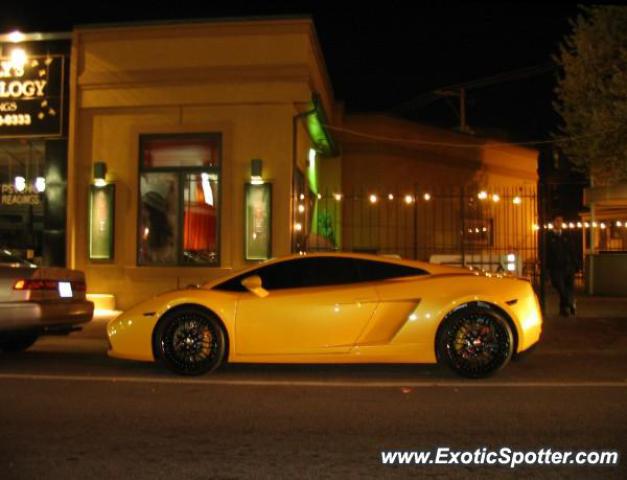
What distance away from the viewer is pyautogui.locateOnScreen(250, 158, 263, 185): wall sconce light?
13.3m

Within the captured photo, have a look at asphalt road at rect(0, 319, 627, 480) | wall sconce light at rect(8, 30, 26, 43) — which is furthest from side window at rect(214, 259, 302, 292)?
wall sconce light at rect(8, 30, 26, 43)

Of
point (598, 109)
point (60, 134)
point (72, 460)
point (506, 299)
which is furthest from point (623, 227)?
point (72, 460)

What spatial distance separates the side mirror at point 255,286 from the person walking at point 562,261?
21.6 feet

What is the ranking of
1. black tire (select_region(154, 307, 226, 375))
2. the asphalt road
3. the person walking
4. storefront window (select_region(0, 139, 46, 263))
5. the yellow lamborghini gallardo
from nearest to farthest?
the asphalt road < the yellow lamborghini gallardo < black tire (select_region(154, 307, 226, 375)) < the person walking < storefront window (select_region(0, 139, 46, 263))

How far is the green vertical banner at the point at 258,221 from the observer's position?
43.7 ft

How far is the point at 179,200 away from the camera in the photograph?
45.1 ft

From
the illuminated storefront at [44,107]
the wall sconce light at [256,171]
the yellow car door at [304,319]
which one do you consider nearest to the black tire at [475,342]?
the yellow car door at [304,319]

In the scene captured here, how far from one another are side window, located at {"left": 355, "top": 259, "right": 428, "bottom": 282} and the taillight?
386 cm

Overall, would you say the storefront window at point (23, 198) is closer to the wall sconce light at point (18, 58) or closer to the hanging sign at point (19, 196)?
the hanging sign at point (19, 196)

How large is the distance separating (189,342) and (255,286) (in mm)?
941

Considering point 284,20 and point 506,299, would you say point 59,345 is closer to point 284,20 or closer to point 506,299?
point 506,299

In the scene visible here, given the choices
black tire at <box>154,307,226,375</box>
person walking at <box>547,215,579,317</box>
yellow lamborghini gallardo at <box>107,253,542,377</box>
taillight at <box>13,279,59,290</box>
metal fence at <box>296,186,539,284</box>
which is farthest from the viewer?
metal fence at <box>296,186,539,284</box>

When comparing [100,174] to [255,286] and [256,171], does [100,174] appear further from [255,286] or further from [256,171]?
[255,286]

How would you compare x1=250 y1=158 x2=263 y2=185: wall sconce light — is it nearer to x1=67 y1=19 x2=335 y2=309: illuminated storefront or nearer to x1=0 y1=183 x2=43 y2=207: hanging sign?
x1=67 y1=19 x2=335 y2=309: illuminated storefront
